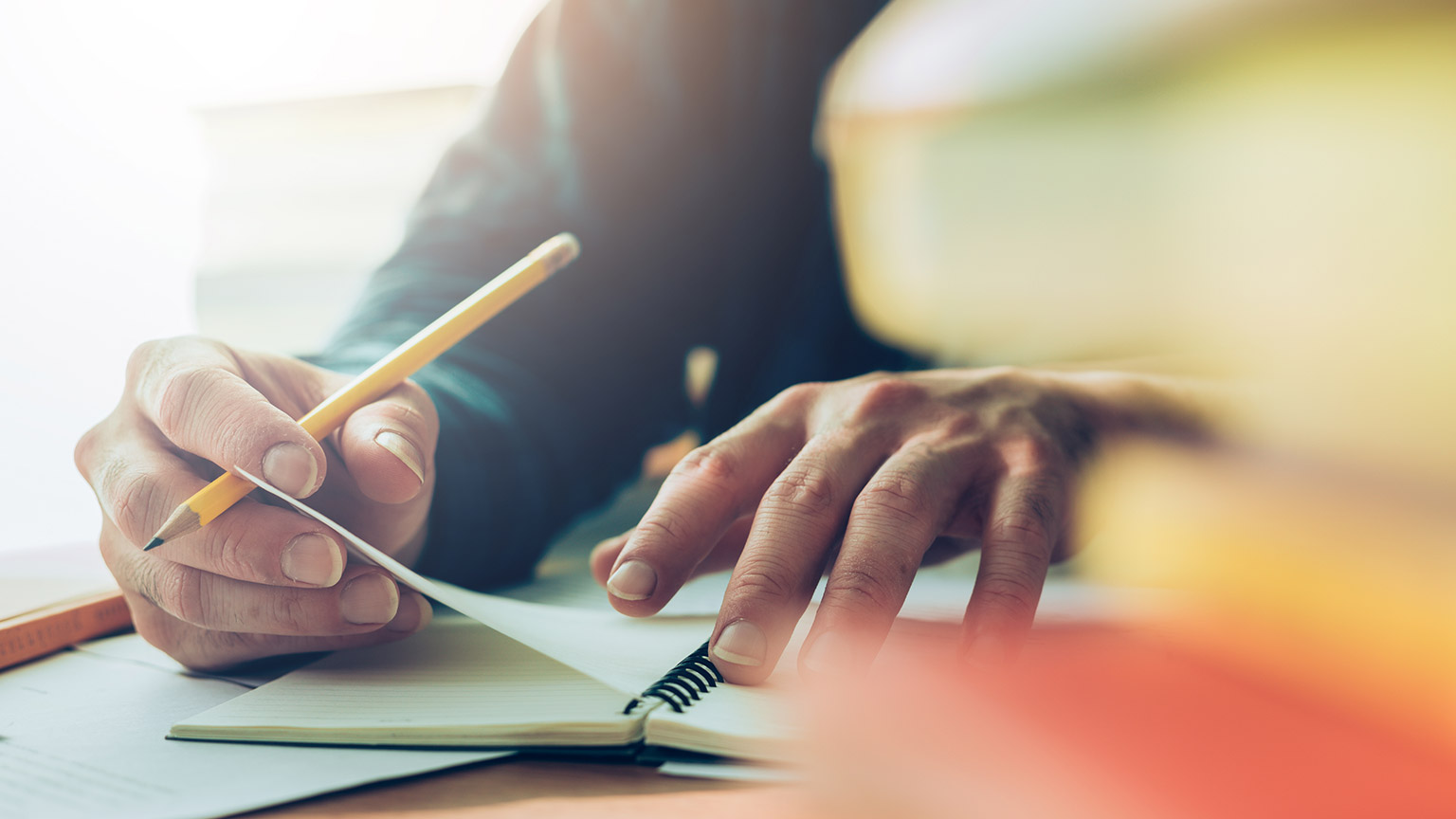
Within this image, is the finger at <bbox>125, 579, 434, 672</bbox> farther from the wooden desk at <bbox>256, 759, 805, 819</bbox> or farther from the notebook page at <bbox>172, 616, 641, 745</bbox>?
the wooden desk at <bbox>256, 759, 805, 819</bbox>

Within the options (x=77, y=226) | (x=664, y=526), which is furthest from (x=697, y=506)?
(x=77, y=226)

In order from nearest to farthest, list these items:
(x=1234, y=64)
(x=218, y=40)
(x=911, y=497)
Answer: (x=911, y=497) < (x=1234, y=64) < (x=218, y=40)

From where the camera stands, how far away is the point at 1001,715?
0.85 feet

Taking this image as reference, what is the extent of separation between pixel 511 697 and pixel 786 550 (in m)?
0.11

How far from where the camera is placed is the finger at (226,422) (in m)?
0.30

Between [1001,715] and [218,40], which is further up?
[218,40]

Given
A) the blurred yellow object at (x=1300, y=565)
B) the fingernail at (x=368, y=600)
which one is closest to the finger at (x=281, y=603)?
the fingernail at (x=368, y=600)

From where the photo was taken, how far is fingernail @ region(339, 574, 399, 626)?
0.31 metres

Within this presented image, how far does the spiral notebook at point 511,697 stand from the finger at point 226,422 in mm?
18

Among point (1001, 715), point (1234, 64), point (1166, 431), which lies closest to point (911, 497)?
point (1001, 715)

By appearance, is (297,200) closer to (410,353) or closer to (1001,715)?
(410,353)

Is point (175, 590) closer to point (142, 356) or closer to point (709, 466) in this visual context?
point (142, 356)

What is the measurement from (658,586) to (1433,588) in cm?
28

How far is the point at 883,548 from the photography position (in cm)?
31
